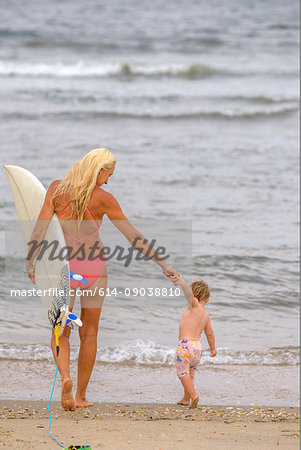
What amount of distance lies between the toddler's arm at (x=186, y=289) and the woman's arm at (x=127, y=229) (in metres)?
0.04

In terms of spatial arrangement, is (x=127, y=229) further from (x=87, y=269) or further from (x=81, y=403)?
(x=81, y=403)

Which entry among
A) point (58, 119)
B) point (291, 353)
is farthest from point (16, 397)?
point (58, 119)

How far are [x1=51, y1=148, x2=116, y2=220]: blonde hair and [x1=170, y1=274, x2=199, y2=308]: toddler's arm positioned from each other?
0.65m

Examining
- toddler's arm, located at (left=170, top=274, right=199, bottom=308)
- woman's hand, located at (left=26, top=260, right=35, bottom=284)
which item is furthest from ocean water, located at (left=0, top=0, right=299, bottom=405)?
woman's hand, located at (left=26, top=260, right=35, bottom=284)

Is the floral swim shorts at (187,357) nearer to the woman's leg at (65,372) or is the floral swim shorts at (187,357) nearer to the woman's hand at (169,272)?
the woman's hand at (169,272)

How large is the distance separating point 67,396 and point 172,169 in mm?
7539

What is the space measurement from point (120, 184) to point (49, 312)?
599 cm

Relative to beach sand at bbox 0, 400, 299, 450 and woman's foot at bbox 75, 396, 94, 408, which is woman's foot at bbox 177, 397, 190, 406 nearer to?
beach sand at bbox 0, 400, 299, 450

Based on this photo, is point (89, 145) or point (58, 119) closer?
point (89, 145)

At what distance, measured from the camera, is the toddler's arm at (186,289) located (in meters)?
3.76

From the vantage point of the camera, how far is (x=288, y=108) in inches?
647

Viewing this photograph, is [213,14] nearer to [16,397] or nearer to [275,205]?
[275,205]

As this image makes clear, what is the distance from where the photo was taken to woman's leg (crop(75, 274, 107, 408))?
376 cm

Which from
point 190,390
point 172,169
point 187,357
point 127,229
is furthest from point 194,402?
point 172,169
